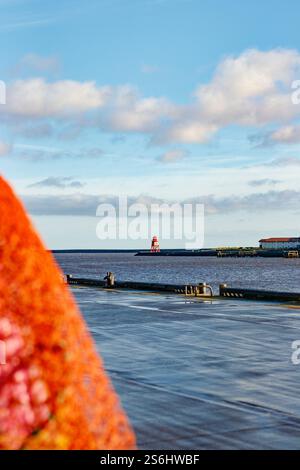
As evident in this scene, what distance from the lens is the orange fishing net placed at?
1.59m

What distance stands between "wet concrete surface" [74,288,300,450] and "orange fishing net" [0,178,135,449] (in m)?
7.31

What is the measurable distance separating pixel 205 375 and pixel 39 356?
12.9 meters

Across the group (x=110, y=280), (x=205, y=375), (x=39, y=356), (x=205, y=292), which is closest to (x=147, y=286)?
(x=110, y=280)

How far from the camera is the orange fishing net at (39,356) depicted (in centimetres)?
159

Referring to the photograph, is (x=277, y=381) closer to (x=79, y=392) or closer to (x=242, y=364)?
(x=242, y=364)

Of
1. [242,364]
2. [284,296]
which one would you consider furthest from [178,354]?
[284,296]

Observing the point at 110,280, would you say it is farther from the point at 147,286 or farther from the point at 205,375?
the point at 205,375

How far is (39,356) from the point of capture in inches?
64.1

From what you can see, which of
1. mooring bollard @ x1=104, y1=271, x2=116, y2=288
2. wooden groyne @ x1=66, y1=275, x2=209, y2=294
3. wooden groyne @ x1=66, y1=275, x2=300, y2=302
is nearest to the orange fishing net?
wooden groyne @ x1=66, y1=275, x2=300, y2=302

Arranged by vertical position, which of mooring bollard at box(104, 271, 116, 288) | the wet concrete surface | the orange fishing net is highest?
the orange fishing net

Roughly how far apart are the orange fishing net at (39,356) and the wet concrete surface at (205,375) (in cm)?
731

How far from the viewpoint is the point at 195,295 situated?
127 ft

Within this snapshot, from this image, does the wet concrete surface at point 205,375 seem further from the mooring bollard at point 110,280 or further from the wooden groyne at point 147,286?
the mooring bollard at point 110,280

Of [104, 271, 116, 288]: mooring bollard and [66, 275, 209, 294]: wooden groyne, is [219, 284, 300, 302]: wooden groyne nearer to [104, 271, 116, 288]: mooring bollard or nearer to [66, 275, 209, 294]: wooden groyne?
[66, 275, 209, 294]: wooden groyne
